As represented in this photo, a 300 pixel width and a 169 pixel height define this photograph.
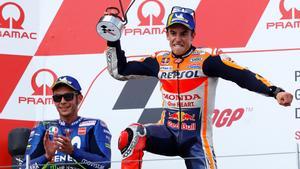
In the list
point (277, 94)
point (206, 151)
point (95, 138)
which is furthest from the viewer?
point (95, 138)

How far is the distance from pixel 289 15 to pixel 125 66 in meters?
1.28

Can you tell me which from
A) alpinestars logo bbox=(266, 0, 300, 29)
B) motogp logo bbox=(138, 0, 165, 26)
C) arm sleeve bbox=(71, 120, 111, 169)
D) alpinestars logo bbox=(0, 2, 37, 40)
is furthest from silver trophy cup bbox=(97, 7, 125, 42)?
alpinestars logo bbox=(0, 2, 37, 40)

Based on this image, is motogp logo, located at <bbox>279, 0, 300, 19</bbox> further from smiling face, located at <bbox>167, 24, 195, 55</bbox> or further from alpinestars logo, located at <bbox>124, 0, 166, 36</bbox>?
smiling face, located at <bbox>167, 24, 195, 55</bbox>

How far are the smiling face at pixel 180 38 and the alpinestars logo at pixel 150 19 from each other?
1133mm

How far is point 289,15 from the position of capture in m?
6.20

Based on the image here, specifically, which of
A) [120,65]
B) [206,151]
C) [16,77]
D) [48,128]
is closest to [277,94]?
[206,151]

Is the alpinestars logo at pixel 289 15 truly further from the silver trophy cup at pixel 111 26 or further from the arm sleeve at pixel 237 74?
the silver trophy cup at pixel 111 26

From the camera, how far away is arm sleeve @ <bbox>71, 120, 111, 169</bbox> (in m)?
5.28

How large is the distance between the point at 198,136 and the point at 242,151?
3.51ft

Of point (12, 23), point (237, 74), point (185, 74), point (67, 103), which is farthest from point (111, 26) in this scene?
point (12, 23)

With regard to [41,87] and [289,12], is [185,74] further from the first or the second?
[41,87]

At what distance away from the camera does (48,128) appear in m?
5.60

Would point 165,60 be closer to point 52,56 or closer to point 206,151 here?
point 206,151

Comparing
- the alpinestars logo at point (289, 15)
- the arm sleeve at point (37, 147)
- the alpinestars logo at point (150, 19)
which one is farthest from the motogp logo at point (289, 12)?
the arm sleeve at point (37, 147)
